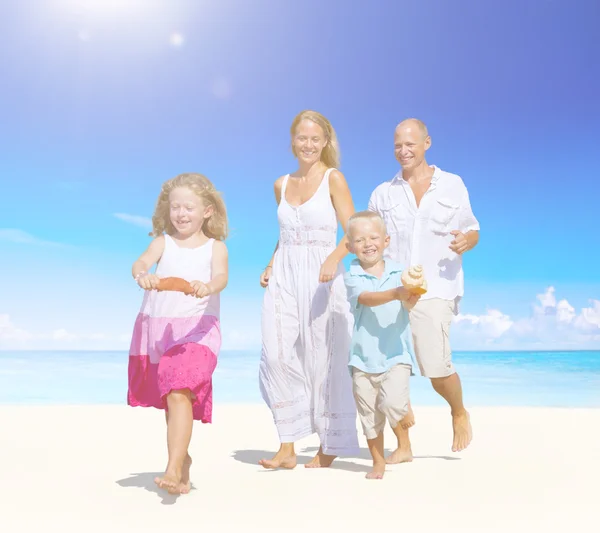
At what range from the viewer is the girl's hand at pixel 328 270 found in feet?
18.0

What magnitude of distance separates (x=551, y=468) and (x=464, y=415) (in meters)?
0.76

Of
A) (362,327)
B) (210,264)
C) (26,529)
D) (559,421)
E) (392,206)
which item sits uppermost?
(392,206)

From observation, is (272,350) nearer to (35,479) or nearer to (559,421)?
(35,479)

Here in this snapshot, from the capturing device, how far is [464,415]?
6.22 m

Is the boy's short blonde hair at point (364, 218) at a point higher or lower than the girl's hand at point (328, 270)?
higher

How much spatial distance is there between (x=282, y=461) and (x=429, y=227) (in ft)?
6.78

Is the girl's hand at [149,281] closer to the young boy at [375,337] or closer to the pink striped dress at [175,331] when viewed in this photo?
the pink striped dress at [175,331]

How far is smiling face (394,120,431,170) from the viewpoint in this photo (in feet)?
19.5

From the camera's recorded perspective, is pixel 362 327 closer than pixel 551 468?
Yes

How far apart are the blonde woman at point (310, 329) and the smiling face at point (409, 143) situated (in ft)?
1.70

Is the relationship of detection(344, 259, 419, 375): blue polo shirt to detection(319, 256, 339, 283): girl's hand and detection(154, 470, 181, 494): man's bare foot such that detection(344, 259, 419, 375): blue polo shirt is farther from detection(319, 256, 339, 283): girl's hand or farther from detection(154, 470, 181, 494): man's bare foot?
detection(154, 470, 181, 494): man's bare foot

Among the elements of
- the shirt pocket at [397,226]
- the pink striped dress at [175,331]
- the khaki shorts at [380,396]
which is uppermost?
the shirt pocket at [397,226]

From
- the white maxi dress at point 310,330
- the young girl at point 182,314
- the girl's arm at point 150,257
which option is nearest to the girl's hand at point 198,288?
the young girl at point 182,314

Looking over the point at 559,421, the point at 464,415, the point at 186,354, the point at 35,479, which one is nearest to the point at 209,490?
the point at 186,354
